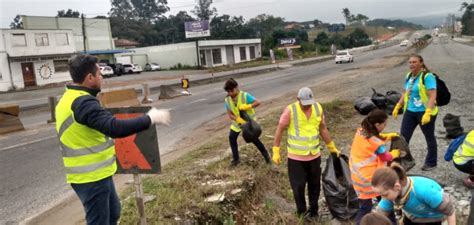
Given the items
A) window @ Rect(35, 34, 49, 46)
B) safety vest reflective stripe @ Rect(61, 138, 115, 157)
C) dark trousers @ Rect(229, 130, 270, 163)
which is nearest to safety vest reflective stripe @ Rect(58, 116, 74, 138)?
safety vest reflective stripe @ Rect(61, 138, 115, 157)

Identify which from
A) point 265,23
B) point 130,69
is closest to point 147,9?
point 265,23

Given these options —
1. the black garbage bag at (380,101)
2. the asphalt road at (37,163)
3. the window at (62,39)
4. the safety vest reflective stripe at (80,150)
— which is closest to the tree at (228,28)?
the window at (62,39)

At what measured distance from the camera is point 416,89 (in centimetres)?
589

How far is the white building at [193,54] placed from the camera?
5712cm

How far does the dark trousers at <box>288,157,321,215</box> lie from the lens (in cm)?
481

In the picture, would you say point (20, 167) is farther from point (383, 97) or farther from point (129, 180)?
point (383, 97)

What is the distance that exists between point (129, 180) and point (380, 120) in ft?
14.4

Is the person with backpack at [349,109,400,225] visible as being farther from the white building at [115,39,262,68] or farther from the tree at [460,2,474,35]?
the tree at [460,2,474,35]

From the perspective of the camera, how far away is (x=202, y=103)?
17547 mm

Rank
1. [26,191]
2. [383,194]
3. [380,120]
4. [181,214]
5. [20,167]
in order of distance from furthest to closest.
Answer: [20,167], [26,191], [181,214], [380,120], [383,194]

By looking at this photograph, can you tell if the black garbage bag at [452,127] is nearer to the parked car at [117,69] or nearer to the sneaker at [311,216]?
the sneaker at [311,216]

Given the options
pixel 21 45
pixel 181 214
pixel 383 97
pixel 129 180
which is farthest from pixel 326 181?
pixel 21 45

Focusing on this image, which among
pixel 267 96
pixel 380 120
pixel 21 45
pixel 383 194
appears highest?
pixel 21 45

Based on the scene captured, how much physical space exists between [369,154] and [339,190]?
0.86 m
